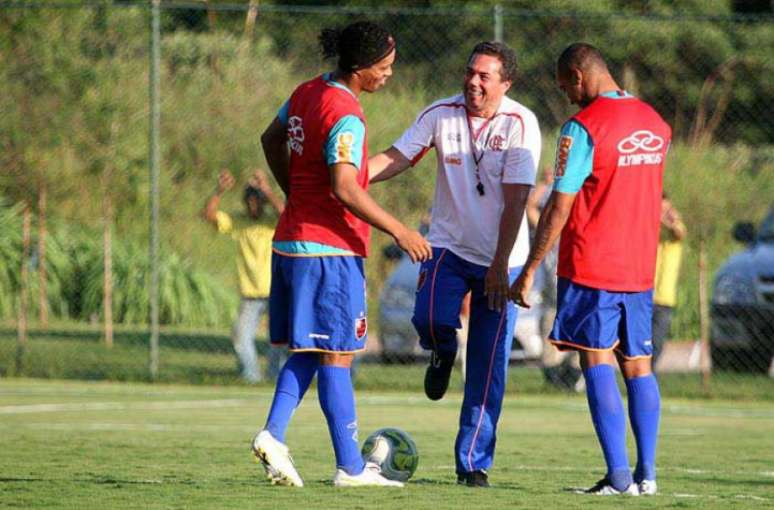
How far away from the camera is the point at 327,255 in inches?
278

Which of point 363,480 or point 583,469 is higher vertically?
point 363,480

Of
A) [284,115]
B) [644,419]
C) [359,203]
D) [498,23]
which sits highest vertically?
[498,23]

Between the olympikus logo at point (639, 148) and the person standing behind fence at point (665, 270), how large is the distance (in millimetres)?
7918

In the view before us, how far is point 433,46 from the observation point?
18.8 meters

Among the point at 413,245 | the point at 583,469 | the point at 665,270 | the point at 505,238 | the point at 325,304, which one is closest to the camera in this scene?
the point at 413,245

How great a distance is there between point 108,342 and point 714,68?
1947 centimetres

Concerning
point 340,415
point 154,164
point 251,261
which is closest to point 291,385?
point 340,415

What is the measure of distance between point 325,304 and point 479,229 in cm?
96

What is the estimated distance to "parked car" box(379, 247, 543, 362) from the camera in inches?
622

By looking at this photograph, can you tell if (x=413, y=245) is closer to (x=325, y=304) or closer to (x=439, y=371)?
(x=325, y=304)

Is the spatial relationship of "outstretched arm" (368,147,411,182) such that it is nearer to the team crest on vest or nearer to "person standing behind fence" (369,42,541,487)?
"person standing behind fence" (369,42,541,487)

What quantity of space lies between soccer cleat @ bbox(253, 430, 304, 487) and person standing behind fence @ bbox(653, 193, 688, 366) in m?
8.45

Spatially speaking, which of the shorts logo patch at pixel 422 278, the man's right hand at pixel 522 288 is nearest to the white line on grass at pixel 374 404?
the shorts logo patch at pixel 422 278

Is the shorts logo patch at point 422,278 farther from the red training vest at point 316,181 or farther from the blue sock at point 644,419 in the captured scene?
the blue sock at point 644,419
